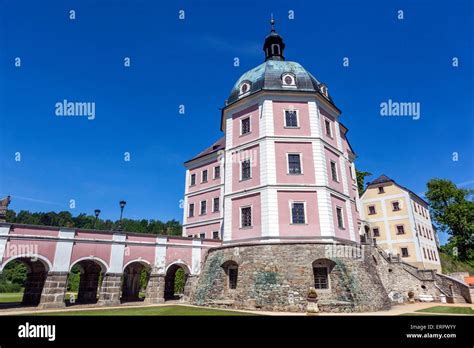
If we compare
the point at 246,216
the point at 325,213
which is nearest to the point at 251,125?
the point at 246,216

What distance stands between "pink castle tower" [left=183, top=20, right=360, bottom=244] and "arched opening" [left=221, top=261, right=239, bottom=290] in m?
1.67

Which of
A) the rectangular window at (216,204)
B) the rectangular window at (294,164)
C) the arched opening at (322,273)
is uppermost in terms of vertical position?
the rectangular window at (294,164)

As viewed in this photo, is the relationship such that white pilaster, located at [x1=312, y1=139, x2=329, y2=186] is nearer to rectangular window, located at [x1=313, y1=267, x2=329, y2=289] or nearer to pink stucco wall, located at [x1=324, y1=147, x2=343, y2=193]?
pink stucco wall, located at [x1=324, y1=147, x2=343, y2=193]

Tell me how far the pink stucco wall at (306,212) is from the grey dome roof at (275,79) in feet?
26.8

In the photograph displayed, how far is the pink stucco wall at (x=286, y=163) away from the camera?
1869cm

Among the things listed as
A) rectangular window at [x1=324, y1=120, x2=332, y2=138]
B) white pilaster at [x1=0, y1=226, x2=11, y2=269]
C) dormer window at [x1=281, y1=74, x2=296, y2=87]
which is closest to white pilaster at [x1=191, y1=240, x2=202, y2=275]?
white pilaster at [x1=0, y1=226, x2=11, y2=269]

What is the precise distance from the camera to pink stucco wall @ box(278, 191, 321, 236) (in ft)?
57.2

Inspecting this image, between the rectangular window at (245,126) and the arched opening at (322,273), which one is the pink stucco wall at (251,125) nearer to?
the rectangular window at (245,126)

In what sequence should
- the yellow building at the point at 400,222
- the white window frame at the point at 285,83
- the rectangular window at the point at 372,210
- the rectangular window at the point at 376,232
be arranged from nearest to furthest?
the white window frame at the point at 285,83
the yellow building at the point at 400,222
the rectangular window at the point at 376,232
the rectangular window at the point at 372,210

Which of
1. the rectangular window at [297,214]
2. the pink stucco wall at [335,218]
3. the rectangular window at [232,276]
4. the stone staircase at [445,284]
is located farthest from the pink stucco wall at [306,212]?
the stone staircase at [445,284]

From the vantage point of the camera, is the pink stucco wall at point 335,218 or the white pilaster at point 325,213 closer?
the white pilaster at point 325,213
